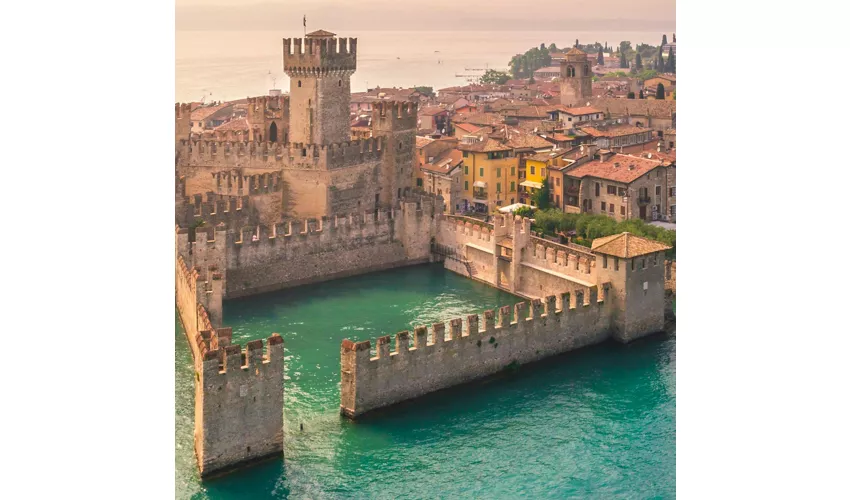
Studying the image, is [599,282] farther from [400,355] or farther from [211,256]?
[211,256]

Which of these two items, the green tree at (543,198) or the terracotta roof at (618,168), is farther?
the green tree at (543,198)

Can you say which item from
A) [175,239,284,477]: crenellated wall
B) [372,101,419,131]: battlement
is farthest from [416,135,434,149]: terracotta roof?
[175,239,284,477]: crenellated wall

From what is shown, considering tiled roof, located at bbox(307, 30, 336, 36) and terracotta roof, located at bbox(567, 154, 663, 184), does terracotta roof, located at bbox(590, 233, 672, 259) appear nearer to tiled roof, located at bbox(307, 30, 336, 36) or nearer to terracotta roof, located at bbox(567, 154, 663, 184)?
tiled roof, located at bbox(307, 30, 336, 36)

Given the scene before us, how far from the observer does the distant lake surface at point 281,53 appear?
16594 millimetres

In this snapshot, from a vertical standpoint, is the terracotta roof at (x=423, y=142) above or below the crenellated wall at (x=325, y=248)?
above

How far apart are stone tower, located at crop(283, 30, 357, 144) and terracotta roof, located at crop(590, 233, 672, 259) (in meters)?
6.98

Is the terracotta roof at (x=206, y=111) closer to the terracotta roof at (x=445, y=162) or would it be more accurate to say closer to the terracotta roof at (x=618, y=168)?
the terracotta roof at (x=445, y=162)

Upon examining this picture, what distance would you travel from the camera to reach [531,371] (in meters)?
18.2

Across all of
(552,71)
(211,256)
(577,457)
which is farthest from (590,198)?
(552,71)

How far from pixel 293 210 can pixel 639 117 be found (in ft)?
57.7

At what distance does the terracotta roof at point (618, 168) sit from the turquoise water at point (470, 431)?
26.9 ft

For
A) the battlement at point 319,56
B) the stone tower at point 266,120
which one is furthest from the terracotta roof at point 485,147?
the battlement at point 319,56

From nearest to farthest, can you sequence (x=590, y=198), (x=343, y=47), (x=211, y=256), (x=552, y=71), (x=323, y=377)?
(x=323, y=377), (x=211, y=256), (x=343, y=47), (x=590, y=198), (x=552, y=71)

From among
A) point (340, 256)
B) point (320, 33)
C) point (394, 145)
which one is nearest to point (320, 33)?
point (320, 33)
